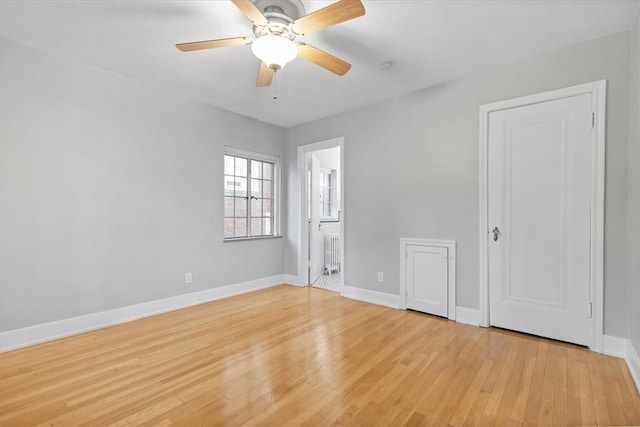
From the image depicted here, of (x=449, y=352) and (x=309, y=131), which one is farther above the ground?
(x=309, y=131)

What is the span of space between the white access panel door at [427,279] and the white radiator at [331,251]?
7.22ft

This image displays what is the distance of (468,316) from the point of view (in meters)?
3.21

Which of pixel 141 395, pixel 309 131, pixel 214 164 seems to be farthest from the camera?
pixel 309 131

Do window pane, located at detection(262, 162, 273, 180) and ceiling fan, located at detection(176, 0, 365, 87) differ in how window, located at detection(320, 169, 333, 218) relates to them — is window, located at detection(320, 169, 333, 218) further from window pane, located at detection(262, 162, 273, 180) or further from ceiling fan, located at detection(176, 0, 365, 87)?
ceiling fan, located at detection(176, 0, 365, 87)

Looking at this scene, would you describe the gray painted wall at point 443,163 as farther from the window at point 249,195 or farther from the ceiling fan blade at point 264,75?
the ceiling fan blade at point 264,75

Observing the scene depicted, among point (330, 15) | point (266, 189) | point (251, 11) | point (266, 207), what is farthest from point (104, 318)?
point (330, 15)

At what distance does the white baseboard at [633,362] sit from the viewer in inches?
80.2

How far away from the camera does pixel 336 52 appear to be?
9.02 feet

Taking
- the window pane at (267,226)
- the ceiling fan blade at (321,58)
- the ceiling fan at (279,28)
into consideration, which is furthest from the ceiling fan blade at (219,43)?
the window pane at (267,226)

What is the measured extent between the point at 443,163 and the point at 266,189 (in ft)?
9.04


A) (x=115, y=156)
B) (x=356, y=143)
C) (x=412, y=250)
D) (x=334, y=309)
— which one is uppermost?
(x=356, y=143)

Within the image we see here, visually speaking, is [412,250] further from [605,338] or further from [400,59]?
[400,59]

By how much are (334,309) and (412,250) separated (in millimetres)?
1181

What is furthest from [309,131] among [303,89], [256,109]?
[303,89]
